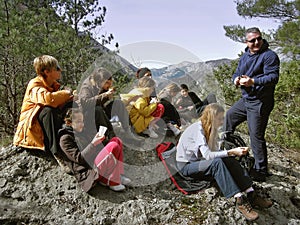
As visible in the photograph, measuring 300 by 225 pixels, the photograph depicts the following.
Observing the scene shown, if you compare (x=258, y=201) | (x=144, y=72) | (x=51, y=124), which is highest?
(x=144, y=72)

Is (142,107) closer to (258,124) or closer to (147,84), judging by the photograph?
(147,84)

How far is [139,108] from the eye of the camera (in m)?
3.48

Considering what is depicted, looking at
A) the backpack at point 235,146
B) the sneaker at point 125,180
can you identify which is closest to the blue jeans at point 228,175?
the backpack at point 235,146

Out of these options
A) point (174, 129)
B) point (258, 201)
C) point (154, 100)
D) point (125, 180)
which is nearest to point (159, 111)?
point (154, 100)

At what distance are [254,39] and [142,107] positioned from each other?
1431 mm

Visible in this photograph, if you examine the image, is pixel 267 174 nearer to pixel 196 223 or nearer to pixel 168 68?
pixel 196 223

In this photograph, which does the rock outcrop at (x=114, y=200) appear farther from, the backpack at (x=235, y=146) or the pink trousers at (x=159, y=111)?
the pink trousers at (x=159, y=111)

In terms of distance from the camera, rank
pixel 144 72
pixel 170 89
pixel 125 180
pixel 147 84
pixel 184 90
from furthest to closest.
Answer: pixel 184 90 < pixel 170 89 < pixel 144 72 < pixel 147 84 < pixel 125 180

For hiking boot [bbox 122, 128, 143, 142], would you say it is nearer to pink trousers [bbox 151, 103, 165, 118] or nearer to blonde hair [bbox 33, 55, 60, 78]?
pink trousers [bbox 151, 103, 165, 118]

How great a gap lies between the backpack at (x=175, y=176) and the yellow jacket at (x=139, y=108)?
16.8 inches

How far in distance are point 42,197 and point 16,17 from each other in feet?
12.4

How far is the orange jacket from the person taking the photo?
2.75 metres

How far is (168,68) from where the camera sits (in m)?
4.00

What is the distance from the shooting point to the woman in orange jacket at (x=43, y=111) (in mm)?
2725
